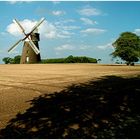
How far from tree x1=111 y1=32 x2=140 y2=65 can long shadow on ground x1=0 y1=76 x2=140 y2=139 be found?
165ft

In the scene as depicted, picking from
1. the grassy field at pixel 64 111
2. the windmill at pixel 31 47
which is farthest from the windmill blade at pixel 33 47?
the grassy field at pixel 64 111

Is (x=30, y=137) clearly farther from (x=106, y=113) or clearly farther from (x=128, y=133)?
(x=106, y=113)

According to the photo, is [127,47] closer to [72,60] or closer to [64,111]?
[72,60]

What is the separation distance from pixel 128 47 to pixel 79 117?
5604 cm

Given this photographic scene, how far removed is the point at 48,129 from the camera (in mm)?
11070

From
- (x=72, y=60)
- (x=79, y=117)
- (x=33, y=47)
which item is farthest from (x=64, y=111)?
(x=72, y=60)

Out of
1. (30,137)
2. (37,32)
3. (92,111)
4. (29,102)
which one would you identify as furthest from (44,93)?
(37,32)

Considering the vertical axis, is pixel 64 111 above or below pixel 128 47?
below

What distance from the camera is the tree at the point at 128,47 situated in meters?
66.9

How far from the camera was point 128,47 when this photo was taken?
66.6 meters

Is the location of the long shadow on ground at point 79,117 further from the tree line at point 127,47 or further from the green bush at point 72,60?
the green bush at point 72,60

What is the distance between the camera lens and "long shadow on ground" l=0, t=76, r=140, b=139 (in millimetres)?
10680

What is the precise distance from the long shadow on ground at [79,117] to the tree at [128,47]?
5038cm

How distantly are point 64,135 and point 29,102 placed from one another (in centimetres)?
513
